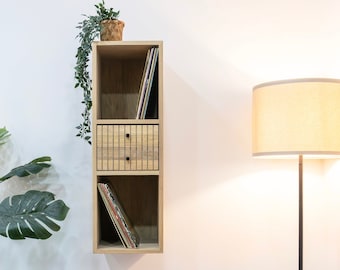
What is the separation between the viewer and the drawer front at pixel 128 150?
1.43 m

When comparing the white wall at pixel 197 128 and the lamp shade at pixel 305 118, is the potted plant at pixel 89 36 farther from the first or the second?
the lamp shade at pixel 305 118

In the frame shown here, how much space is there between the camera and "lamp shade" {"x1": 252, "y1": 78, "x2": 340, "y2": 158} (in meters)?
1.37

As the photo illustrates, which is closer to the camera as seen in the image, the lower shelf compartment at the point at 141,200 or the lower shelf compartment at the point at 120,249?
the lower shelf compartment at the point at 120,249

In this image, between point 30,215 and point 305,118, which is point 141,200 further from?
point 305,118

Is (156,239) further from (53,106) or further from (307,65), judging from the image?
(307,65)

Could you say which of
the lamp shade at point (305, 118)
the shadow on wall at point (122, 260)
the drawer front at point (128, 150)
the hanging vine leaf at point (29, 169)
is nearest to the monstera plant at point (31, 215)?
the hanging vine leaf at point (29, 169)

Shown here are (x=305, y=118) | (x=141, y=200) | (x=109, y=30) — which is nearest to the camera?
(x=305, y=118)

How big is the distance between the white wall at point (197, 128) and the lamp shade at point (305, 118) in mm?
322

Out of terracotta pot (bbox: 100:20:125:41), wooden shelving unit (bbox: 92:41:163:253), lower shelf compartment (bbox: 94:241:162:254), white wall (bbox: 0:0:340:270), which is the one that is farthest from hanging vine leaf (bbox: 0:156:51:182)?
terracotta pot (bbox: 100:20:125:41)

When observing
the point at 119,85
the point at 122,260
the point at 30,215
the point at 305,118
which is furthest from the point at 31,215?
the point at 305,118

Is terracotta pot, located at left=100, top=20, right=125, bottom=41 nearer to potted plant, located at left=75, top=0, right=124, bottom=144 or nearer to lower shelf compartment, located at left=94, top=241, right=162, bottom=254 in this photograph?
potted plant, located at left=75, top=0, right=124, bottom=144

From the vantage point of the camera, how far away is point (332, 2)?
1.74 meters

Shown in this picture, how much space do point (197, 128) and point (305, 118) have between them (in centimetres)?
48

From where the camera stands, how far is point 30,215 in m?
1.44
